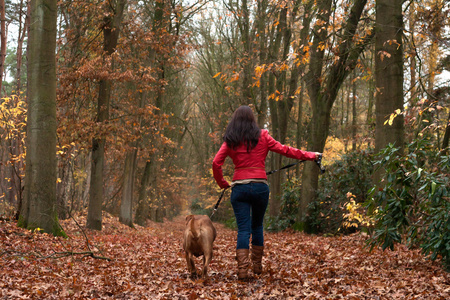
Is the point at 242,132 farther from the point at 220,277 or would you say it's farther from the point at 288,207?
the point at 288,207

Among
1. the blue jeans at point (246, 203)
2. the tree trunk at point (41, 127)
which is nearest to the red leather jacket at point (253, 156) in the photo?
the blue jeans at point (246, 203)

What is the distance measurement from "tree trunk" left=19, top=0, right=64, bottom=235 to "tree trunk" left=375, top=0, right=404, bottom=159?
7210 millimetres

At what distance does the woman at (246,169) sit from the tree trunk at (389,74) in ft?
10.1

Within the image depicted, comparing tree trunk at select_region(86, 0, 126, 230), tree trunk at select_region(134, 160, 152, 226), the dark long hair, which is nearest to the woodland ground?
the dark long hair

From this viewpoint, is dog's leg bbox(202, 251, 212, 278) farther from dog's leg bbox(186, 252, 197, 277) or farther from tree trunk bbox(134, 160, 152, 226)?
tree trunk bbox(134, 160, 152, 226)

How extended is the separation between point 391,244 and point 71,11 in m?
14.2

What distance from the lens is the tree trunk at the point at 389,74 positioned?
819 centimetres

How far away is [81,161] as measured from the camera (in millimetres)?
23891

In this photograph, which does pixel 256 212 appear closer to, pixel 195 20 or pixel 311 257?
pixel 311 257

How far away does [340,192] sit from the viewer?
1378 centimetres

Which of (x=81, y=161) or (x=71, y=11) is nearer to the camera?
(x=71, y=11)

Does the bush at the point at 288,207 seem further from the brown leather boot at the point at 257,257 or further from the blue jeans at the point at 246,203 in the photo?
the blue jeans at the point at 246,203

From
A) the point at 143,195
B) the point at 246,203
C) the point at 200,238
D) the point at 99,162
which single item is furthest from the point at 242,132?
the point at 143,195

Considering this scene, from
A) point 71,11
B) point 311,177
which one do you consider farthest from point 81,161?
point 311,177
